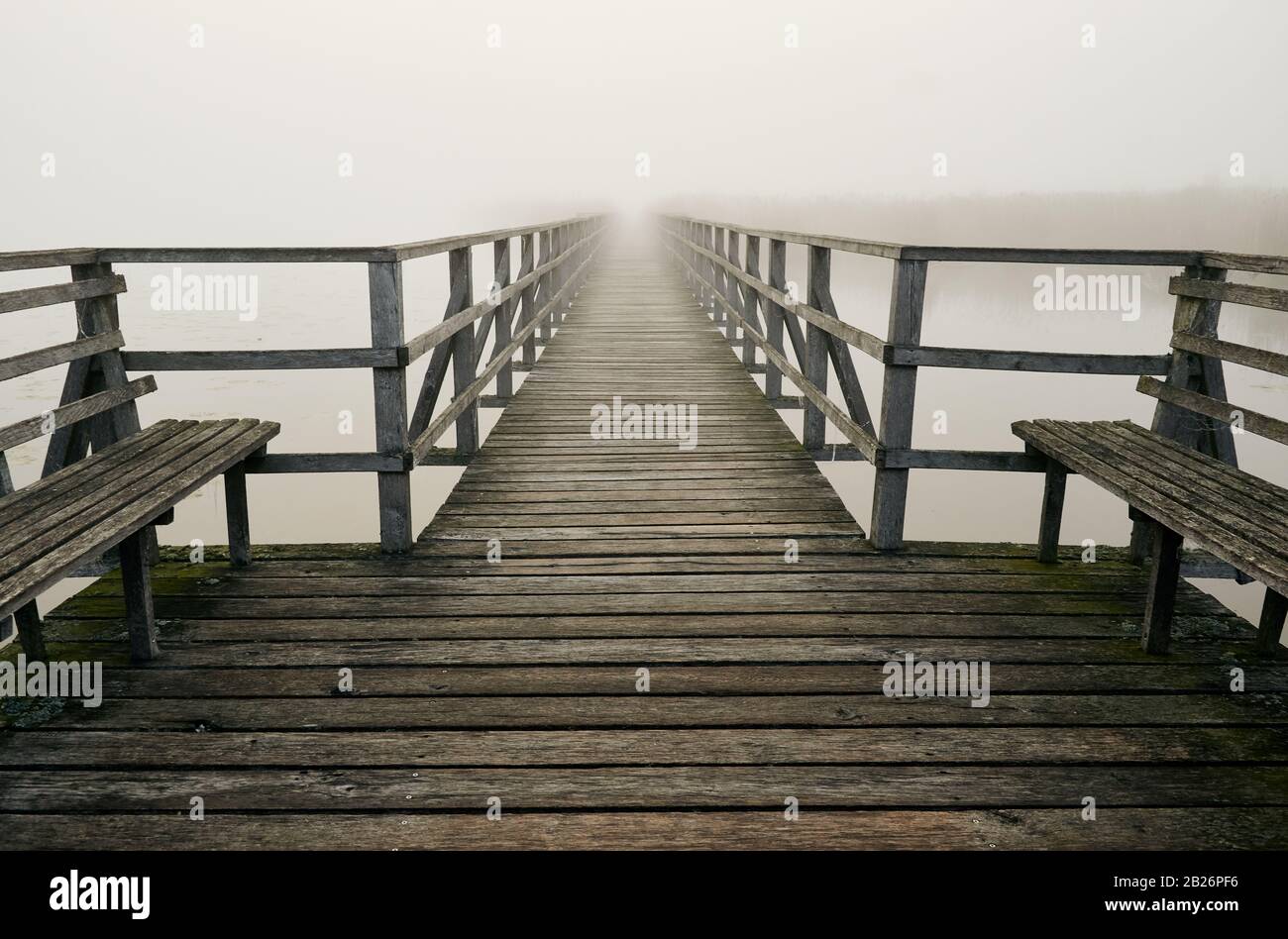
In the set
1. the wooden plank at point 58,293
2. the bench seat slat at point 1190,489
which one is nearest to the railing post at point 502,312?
the wooden plank at point 58,293

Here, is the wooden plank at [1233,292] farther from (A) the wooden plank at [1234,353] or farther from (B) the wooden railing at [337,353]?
(B) the wooden railing at [337,353]

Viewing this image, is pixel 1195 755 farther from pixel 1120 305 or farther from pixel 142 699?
pixel 1120 305

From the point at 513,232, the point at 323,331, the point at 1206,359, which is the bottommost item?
the point at 323,331

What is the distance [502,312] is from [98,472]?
12.3 feet

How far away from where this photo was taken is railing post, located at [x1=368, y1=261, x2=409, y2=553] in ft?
12.6

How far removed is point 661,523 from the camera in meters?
4.39

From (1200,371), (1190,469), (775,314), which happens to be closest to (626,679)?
(1190,469)

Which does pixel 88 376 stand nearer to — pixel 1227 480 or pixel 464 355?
pixel 464 355

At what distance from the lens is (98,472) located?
333 cm

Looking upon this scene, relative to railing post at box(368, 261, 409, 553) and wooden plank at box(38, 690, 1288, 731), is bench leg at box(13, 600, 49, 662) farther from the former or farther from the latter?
railing post at box(368, 261, 409, 553)

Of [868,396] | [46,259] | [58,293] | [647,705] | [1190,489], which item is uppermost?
[46,259]

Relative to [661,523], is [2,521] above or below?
above

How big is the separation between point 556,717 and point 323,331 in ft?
52.9
